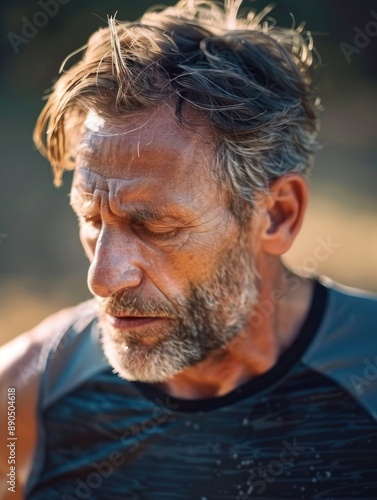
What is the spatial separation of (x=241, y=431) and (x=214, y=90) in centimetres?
98

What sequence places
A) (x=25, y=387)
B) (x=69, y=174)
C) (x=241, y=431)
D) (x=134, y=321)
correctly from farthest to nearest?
(x=69, y=174), (x=25, y=387), (x=241, y=431), (x=134, y=321)

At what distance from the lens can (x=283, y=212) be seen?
2.39m

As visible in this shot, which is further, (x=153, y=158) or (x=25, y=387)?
(x=25, y=387)

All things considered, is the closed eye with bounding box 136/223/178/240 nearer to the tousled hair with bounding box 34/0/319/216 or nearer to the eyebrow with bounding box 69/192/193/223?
the eyebrow with bounding box 69/192/193/223

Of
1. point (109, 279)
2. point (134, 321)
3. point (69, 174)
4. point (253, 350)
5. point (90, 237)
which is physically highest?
point (69, 174)

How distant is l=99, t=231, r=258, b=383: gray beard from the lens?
7.18 ft

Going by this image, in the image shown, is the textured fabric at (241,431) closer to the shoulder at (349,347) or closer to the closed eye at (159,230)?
the shoulder at (349,347)

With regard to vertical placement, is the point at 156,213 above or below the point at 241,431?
above

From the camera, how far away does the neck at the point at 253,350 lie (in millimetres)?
2389

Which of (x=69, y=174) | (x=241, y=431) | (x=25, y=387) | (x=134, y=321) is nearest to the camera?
(x=134, y=321)

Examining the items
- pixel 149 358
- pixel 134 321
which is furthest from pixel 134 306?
pixel 149 358

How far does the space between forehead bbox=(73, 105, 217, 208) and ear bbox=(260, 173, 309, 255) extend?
10.2 inches

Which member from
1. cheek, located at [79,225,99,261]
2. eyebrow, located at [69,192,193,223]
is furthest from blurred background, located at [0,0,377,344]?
eyebrow, located at [69,192,193,223]

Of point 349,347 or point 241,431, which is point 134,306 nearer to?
point 241,431
